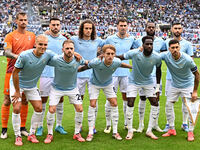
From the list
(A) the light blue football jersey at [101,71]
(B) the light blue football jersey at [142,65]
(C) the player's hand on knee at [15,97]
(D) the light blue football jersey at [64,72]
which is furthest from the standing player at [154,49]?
(C) the player's hand on knee at [15,97]

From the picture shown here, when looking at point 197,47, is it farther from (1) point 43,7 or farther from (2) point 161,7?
(1) point 43,7

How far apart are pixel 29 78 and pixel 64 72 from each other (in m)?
0.75

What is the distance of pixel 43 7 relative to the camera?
158ft

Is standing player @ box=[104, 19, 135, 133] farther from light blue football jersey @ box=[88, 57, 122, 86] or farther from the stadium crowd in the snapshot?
A: the stadium crowd

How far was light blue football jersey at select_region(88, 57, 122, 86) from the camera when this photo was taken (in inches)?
279

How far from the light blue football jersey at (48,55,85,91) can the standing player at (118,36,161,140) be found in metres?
1.19

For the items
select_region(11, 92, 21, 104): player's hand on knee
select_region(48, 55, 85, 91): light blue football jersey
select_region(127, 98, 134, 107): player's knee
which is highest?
select_region(48, 55, 85, 91): light blue football jersey

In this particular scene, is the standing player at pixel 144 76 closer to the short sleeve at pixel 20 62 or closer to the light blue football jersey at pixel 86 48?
the light blue football jersey at pixel 86 48

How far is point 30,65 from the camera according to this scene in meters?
6.67

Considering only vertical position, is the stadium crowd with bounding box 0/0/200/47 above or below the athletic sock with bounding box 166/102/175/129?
above

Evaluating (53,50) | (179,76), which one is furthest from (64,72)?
(179,76)

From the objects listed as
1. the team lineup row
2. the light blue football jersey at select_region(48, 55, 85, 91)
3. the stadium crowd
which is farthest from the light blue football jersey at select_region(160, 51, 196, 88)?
the stadium crowd

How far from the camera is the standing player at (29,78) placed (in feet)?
21.5

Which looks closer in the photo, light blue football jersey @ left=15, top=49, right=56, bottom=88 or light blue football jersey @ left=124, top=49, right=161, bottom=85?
light blue football jersey @ left=15, top=49, right=56, bottom=88
